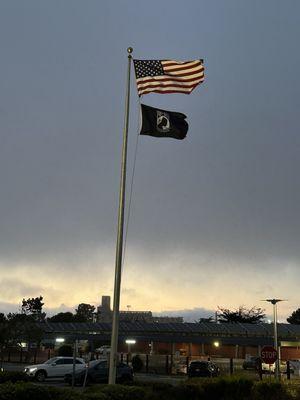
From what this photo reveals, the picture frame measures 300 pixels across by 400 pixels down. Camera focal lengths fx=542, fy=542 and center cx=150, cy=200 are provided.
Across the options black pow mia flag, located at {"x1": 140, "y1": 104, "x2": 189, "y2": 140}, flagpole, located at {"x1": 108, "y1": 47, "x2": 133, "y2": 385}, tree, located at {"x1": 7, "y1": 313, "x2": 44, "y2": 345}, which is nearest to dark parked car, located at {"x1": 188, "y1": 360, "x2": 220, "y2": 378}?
tree, located at {"x1": 7, "y1": 313, "x2": 44, "y2": 345}

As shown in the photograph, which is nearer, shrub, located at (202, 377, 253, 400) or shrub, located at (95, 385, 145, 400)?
shrub, located at (95, 385, 145, 400)

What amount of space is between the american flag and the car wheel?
2338 cm

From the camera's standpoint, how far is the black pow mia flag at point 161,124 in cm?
1792

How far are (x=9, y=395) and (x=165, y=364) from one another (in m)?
37.1

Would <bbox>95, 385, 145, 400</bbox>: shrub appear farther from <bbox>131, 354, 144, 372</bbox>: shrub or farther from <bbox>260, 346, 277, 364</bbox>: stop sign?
<bbox>131, 354, 144, 372</bbox>: shrub

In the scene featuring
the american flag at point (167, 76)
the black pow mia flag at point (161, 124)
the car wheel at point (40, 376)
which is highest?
the american flag at point (167, 76)

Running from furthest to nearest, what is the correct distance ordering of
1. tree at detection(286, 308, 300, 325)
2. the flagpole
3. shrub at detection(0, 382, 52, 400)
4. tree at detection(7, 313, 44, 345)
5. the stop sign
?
1. tree at detection(286, 308, 300, 325)
2. tree at detection(7, 313, 44, 345)
3. the stop sign
4. the flagpole
5. shrub at detection(0, 382, 52, 400)

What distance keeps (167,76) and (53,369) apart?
2416cm

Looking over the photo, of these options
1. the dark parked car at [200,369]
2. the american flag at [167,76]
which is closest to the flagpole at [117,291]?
the american flag at [167,76]

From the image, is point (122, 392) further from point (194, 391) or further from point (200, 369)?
point (200, 369)

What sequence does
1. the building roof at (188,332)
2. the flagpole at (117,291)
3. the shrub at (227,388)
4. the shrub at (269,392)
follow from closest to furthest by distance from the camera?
the flagpole at (117,291) < the shrub at (227,388) < the shrub at (269,392) < the building roof at (188,332)

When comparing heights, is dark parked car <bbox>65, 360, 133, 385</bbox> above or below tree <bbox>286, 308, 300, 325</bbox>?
below

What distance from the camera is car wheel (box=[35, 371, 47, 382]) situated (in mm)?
35000

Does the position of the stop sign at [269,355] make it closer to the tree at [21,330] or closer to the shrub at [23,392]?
the shrub at [23,392]
